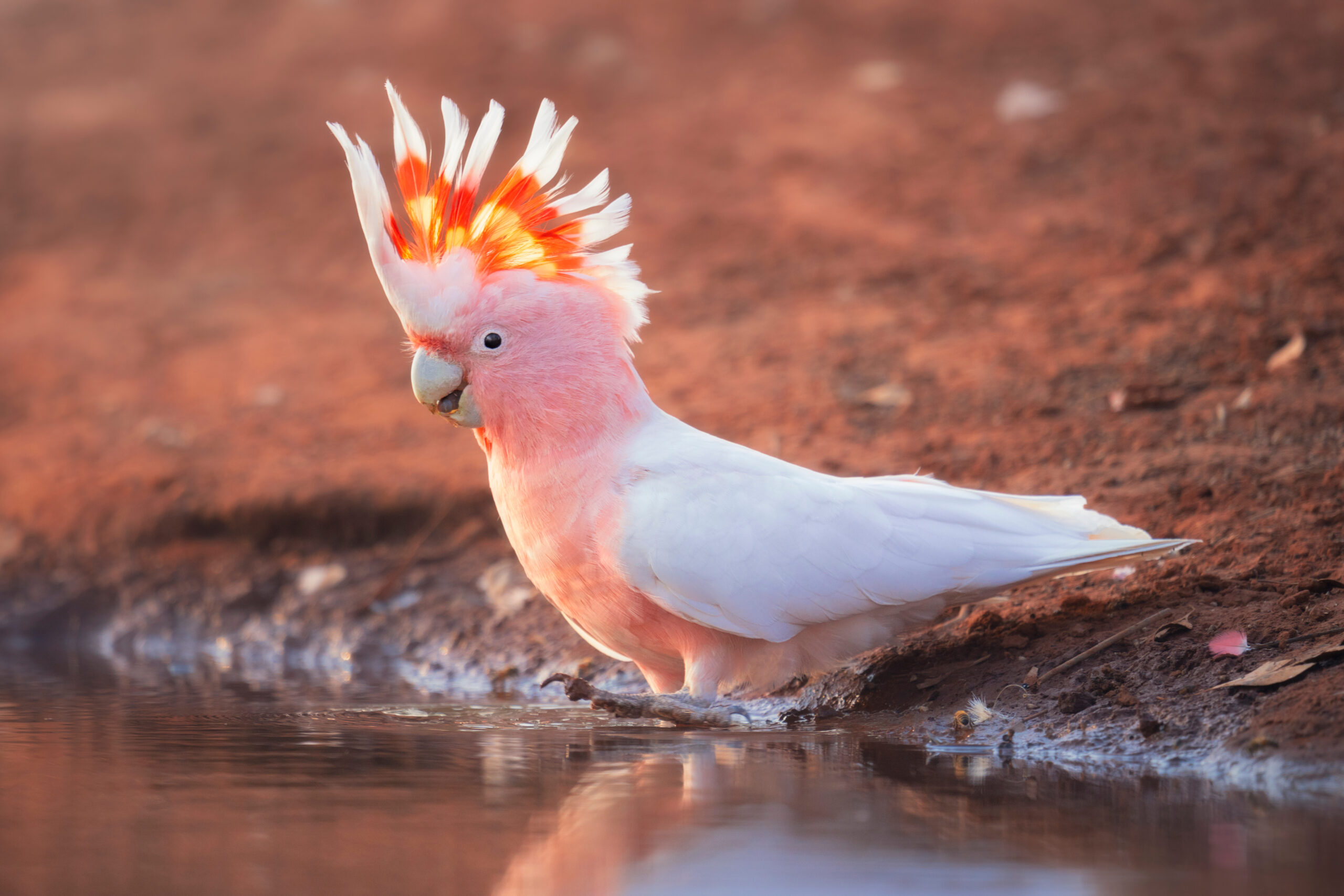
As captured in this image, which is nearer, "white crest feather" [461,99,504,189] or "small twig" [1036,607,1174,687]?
"small twig" [1036,607,1174,687]

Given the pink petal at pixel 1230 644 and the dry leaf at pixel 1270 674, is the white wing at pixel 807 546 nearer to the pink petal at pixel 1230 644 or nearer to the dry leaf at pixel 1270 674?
the pink petal at pixel 1230 644

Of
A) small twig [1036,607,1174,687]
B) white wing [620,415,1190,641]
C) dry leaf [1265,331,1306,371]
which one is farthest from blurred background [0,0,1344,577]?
white wing [620,415,1190,641]

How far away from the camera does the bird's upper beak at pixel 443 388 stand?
164 inches

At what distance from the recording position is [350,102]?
12555 mm

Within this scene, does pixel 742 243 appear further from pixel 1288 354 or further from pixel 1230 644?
pixel 1230 644

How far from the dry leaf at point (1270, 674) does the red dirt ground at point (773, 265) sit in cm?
6

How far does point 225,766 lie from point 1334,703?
113 inches

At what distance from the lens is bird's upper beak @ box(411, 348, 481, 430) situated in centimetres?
416

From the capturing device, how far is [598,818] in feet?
9.37

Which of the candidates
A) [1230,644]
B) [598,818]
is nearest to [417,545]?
[598,818]

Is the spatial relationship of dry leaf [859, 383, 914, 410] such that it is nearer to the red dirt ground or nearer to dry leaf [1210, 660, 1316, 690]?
the red dirt ground

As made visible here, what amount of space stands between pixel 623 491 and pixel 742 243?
236 inches

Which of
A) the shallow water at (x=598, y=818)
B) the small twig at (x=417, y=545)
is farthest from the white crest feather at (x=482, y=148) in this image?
the small twig at (x=417, y=545)

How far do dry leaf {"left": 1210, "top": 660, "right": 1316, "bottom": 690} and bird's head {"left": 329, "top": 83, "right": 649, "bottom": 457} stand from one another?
2031 millimetres
